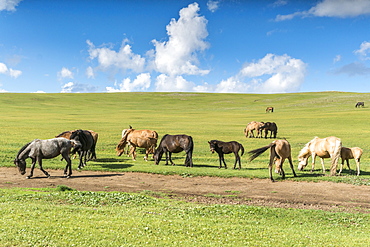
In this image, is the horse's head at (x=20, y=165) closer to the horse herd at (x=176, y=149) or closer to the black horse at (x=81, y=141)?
the horse herd at (x=176, y=149)

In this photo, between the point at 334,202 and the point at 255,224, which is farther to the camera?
the point at 334,202

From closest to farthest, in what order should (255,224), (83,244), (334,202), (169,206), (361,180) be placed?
1. (83,244)
2. (255,224)
3. (169,206)
4. (334,202)
5. (361,180)

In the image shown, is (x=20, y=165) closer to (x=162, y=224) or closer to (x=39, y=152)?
(x=39, y=152)

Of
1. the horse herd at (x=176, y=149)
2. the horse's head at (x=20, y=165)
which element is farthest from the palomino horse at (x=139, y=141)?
the horse's head at (x=20, y=165)

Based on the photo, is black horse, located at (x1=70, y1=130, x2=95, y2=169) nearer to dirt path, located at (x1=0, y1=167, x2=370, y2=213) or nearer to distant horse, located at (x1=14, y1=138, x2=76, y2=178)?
dirt path, located at (x1=0, y1=167, x2=370, y2=213)

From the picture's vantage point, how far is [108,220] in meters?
8.00

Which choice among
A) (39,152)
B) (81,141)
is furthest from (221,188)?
(39,152)

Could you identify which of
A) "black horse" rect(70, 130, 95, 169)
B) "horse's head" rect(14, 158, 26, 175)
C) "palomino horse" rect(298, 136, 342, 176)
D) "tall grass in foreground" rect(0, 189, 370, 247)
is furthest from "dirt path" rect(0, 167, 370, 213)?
"palomino horse" rect(298, 136, 342, 176)

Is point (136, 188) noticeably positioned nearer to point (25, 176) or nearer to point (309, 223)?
Answer: point (25, 176)

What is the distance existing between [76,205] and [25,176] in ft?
25.4

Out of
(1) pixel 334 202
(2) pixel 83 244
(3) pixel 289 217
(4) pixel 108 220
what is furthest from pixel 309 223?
(2) pixel 83 244

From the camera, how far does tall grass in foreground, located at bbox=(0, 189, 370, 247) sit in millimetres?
6766

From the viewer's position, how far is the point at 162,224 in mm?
7832

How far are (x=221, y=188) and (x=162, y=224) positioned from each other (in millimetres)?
6925
